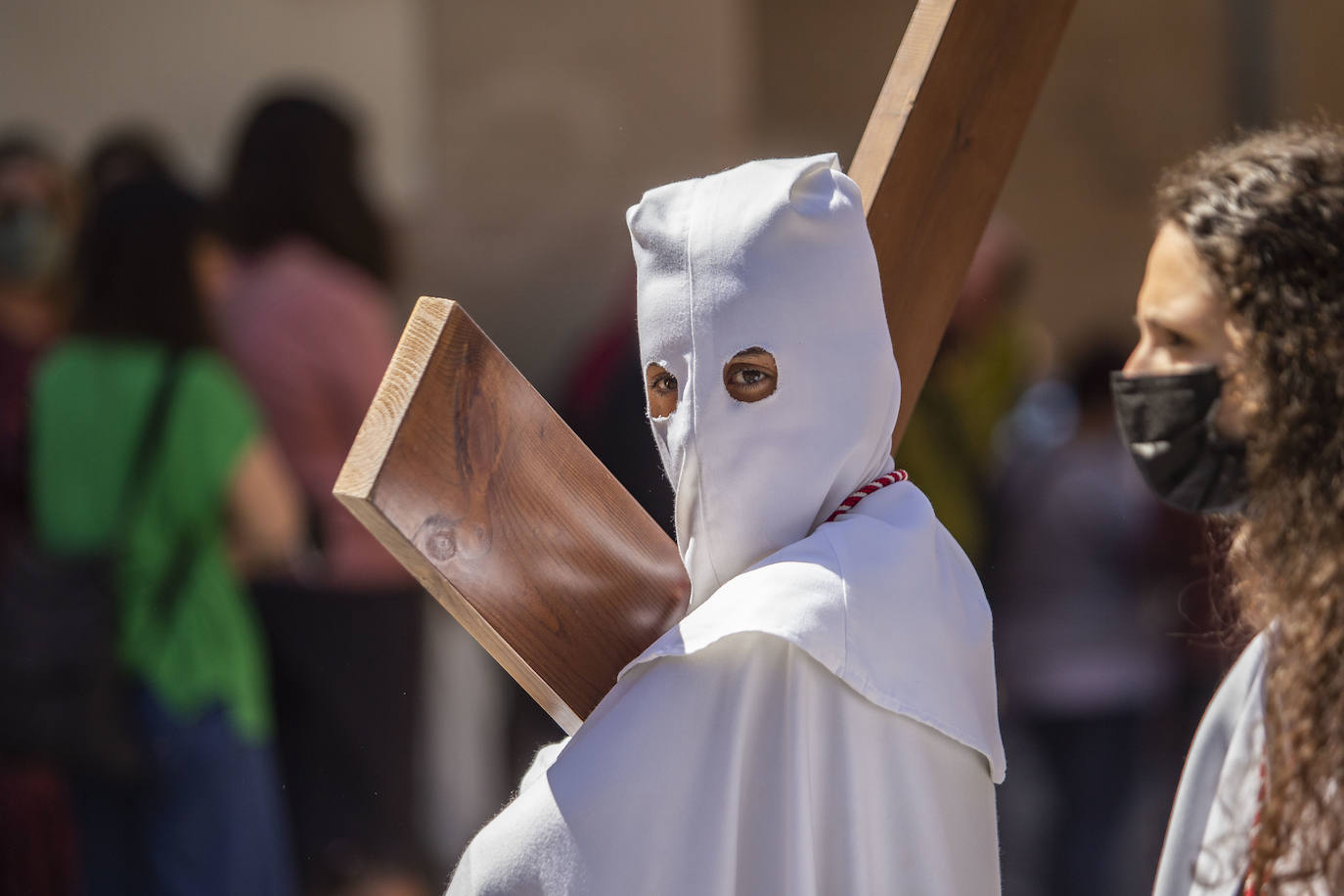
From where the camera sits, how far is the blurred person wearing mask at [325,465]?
3.94 metres

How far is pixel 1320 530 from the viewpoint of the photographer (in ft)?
6.02

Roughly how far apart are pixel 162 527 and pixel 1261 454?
2462 mm

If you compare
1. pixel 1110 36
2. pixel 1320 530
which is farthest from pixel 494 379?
Answer: pixel 1110 36

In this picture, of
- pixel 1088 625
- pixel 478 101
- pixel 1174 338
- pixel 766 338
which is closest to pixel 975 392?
pixel 1088 625

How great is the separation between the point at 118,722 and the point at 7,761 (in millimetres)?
248

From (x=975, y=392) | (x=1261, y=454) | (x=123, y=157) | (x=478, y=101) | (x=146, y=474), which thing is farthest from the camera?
(x=975, y=392)

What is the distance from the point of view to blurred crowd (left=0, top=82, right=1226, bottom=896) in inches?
139

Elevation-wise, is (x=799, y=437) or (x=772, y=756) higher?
(x=799, y=437)

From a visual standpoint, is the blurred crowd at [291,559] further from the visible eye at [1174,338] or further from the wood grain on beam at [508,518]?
the wood grain on beam at [508,518]

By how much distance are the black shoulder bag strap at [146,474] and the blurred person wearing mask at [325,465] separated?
0.37 meters

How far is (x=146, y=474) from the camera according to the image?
3549mm

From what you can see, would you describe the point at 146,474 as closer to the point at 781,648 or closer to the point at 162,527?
the point at 162,527

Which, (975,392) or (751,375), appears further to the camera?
(975,392)

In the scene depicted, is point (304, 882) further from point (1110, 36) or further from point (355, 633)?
point (1110, 36)
